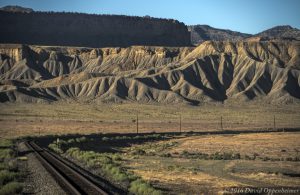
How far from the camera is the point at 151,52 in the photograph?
19375 cm

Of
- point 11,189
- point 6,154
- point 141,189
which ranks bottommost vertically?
point 6,154

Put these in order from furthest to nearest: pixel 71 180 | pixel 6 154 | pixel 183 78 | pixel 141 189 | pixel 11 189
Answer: pixel 183 78, pixel 6 154, pixel 71 180, pixel 141 189, pixel 11 189

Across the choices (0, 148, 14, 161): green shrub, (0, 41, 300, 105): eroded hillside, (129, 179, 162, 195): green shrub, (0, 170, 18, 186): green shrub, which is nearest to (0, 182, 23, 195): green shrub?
(0, 170, 18, 186): green shrub

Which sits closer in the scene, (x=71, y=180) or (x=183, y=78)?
(x=71, y=180)

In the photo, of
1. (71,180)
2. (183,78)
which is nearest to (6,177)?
(71,180)

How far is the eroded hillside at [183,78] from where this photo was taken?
15062cm

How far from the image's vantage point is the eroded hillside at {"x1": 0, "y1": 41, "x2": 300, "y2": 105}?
494 feet

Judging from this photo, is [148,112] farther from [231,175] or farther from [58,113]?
[231,175]

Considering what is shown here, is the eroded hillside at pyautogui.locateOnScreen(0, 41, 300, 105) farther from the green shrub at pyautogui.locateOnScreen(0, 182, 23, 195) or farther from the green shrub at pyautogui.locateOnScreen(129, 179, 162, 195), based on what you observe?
the green shrub at pyautogui.locateOnScreen(0, 182, 23, 195)

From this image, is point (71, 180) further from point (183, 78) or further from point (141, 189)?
point (183, 78)

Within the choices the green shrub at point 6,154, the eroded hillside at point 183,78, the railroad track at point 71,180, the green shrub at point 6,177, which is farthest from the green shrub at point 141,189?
the eroded hillside at point 183,78

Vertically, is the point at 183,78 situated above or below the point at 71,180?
above

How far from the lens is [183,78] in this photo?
6309 inches

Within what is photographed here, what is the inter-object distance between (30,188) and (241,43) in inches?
6624
